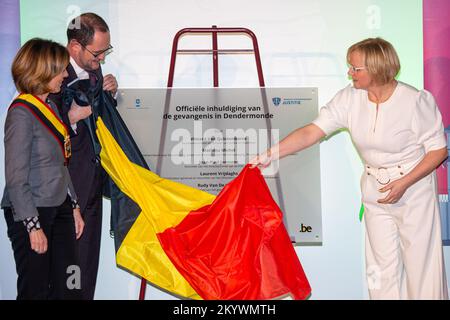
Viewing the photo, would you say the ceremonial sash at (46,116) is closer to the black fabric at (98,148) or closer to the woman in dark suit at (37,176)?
the woman in dark suit at (37,176)

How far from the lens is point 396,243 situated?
3248 mm

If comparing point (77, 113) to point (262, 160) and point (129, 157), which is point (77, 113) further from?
point (262, 160)

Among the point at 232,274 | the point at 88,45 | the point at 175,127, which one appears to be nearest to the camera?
the point at 232,274

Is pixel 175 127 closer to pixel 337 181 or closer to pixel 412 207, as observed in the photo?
→ pixel 337 181

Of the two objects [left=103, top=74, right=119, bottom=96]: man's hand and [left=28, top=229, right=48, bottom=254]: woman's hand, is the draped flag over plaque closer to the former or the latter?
[left=103, top=74, right=119, bottom=96]: man's hand

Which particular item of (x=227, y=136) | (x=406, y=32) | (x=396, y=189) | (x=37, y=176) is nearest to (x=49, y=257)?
(x=37, y=176)

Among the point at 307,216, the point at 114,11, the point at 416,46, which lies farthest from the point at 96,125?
the point at 416,46

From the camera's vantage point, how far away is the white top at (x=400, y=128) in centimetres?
318

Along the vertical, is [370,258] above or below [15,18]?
below

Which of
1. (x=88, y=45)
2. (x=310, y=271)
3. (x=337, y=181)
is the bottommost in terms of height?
(x=310, y=271)

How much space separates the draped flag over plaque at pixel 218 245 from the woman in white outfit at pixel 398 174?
1.41ft

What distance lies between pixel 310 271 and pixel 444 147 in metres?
1.35

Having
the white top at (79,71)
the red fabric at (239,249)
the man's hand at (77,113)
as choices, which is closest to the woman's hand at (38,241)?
the red fabric at (239,249)

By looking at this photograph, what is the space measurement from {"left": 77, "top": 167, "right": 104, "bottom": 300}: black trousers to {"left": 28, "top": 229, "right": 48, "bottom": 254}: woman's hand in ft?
2.49
